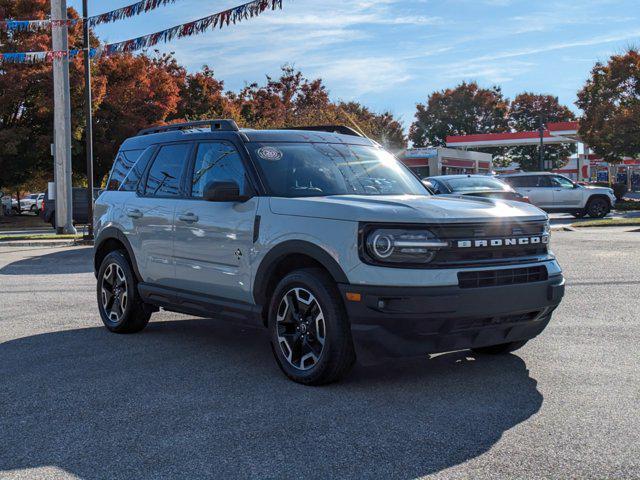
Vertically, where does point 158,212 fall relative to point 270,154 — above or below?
below

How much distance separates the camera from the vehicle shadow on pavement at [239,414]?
3893mm

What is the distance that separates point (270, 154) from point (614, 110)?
4014 cm

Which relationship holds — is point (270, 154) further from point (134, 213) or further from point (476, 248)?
point (476, 248)

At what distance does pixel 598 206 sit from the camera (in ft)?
94.6

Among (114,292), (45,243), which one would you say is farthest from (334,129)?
(45,243)

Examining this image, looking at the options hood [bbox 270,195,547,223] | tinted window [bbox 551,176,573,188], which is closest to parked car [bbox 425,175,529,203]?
hood [bbox 270,195,547,223]

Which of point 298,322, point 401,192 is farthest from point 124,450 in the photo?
point 401,192

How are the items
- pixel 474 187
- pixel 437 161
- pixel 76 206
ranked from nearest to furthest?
pixel 474 187
pixel 76 206
pixel 437 161

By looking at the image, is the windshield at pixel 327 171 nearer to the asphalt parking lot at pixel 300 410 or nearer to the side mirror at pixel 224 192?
the side mirror at pixel 224 192

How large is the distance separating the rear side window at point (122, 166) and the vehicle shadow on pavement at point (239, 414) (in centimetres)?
196

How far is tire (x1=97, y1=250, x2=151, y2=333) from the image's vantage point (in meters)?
7.38

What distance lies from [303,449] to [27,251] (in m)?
16.2

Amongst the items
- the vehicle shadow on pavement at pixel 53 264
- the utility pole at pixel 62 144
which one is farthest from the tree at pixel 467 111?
the vehicle shadow on pavement at pixel 53 264

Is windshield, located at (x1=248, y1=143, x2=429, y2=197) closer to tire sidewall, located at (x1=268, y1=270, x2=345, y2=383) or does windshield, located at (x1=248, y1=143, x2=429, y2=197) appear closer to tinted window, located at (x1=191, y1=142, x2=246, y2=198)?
tinted window, located at (x1=191, y1=142, x2=246, y2=198)
